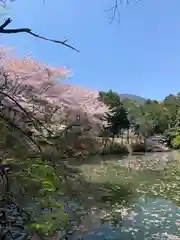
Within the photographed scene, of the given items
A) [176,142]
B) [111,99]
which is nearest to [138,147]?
[176,142]

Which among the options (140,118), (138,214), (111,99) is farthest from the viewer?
(140,118)

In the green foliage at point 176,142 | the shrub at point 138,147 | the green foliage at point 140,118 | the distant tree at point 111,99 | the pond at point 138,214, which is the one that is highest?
the distant tree at point 111,99

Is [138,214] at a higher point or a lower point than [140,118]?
lower

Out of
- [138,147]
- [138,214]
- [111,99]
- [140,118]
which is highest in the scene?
[111,99]

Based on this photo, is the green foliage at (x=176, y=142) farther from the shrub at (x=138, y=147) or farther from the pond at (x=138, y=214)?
the pond at (x=138, y=214)

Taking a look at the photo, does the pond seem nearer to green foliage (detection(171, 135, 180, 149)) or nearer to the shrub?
the shrub

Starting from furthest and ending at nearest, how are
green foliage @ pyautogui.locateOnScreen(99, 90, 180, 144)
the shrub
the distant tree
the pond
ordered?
the distant tree
green foliage @ pyautogui.locateOnScreen(99, 90, 180, 144)
the shrub
the pond

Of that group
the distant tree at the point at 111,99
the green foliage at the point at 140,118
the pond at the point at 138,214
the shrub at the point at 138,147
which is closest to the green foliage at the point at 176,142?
the green foliage at the point at 140,118

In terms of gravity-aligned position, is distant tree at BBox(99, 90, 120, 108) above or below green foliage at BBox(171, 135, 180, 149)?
above

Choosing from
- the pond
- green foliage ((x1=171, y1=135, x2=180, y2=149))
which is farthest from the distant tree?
the pond

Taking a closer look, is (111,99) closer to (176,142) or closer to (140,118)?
(140,118)

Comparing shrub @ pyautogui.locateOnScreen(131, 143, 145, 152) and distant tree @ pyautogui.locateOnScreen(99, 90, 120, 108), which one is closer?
shrub @ pyautogui.locateOnScreen(131, 143, 145, 152)

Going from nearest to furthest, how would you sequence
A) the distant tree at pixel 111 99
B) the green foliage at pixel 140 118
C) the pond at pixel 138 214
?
the pond at pixel 138 214 < the green foliage at pixel 140 118 < the distant tree at pixel 111 99

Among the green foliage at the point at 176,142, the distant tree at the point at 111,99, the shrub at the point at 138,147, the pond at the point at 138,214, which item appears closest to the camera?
the pond at the point at 138,214
